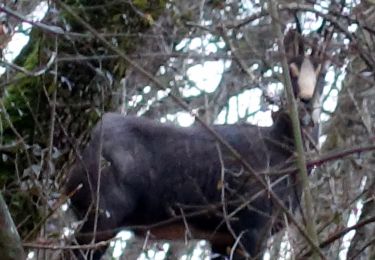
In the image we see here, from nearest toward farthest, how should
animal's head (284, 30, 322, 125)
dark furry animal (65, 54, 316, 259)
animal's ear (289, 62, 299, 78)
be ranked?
animal's head (284, 30, 322, 125), animal's ear (289, 62, 299, 78), dark furry animal (65, 54, 316, 259)

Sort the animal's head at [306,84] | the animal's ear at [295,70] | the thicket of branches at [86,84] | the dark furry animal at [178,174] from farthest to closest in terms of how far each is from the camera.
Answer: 1. the dark furry animal at [178,174]
2. the animal's ear at [295,70]
3. the animal's head at [306,84]
4. the thicket of branches at [86,84]

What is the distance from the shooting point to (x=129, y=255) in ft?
30.9

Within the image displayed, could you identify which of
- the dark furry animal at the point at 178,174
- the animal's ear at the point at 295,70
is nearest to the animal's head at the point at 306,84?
the animal's ear at the point at 295,70

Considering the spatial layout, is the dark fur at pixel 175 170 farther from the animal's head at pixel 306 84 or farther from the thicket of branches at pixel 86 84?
the animal's head at pixel 306 84

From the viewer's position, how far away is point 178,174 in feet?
25.0

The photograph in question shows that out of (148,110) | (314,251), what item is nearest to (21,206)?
(314,251)

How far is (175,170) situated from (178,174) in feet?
0.11

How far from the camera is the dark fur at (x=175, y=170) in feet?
23.3

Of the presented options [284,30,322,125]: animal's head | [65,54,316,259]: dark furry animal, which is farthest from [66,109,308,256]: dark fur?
[284,30,322,125]: animal's head

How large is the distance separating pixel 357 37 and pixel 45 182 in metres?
1.93

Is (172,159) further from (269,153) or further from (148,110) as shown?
(148,110)

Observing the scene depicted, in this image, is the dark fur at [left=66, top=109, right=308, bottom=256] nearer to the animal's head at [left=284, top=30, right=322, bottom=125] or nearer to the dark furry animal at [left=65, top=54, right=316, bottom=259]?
the dark furry animal at [left=65, top=54, right=316, bottom=259]

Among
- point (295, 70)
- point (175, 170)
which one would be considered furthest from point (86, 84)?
point (175, 170)

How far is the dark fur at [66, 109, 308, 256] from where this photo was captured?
7105mm
